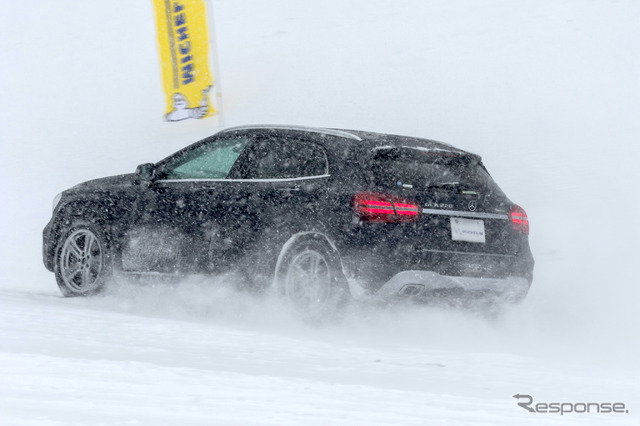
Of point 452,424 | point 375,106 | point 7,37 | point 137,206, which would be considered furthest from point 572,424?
point 7,37

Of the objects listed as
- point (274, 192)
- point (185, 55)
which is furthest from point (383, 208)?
point (185, 55)

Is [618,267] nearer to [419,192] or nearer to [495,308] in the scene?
[495,308]

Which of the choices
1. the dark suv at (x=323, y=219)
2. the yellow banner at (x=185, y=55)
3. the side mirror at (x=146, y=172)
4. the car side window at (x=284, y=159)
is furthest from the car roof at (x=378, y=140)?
the yellow banner at (x=185, y=55)

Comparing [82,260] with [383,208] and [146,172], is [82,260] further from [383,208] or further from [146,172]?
[383,208]

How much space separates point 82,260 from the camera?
7641 millimetres

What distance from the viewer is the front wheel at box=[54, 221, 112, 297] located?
7465mm

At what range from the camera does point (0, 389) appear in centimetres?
399

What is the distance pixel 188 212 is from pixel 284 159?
90 centimetres

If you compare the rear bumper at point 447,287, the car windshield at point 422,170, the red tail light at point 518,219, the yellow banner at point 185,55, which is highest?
the yellow banner at point 185,55

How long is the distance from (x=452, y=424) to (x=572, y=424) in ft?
1.77

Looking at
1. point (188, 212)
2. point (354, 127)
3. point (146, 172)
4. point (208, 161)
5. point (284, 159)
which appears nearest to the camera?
point (284, 159)

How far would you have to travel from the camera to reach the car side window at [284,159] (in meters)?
6.52

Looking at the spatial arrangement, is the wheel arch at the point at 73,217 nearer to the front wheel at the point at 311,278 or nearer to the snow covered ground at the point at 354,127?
the snow covered ground at the point at 354,127

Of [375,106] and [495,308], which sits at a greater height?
[375,106]
